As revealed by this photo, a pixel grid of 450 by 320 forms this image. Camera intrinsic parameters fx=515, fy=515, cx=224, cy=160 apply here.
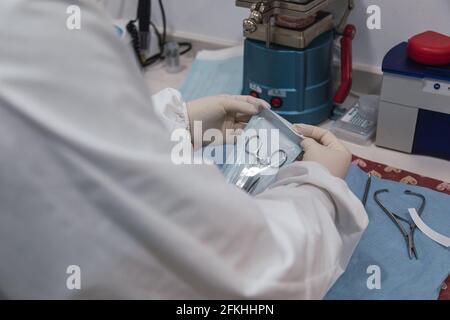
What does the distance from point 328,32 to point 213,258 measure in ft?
2.55

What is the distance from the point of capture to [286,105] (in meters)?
1.10

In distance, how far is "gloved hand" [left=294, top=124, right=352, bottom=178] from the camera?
751 mm

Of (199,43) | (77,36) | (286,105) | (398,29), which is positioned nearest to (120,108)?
(77,36)

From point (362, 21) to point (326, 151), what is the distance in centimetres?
50

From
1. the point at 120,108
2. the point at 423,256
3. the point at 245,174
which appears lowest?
the point at 423,256

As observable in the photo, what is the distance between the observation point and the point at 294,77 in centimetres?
107

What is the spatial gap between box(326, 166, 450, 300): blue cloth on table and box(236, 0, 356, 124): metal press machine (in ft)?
0.86

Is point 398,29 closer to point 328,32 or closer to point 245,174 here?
point 328,32

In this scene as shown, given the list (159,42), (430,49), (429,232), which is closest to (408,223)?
(429,232)

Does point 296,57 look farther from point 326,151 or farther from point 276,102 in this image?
point 326,151

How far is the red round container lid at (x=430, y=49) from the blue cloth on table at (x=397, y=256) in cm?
23

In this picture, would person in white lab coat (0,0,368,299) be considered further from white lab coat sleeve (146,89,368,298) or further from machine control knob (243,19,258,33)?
machine control knob (243,19,258,33)

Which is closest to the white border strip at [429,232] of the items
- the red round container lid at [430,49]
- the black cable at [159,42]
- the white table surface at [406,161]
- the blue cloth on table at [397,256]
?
the blue cloth on table at [397,256]
